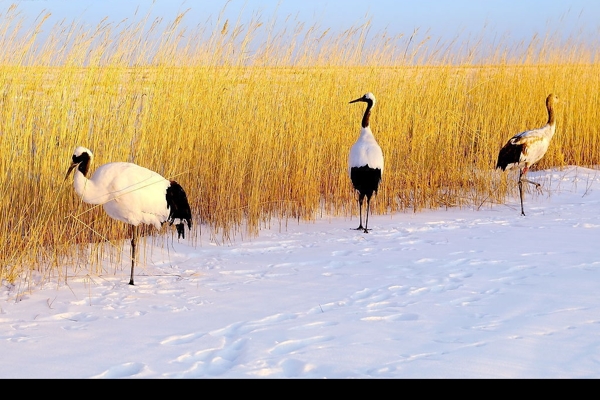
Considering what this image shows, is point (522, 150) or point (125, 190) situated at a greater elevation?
point (522, 150)

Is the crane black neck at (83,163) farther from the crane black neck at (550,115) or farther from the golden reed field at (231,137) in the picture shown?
the crane black neck at (550,115)

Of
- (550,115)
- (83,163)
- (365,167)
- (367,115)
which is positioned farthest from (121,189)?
(550,115)

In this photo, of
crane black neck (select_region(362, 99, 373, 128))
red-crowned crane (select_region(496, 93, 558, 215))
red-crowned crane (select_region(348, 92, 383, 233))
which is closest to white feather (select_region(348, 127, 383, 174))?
red-crowned crane (select_region(348, 92, 383, 233))

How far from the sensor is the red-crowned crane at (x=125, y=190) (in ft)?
14.9

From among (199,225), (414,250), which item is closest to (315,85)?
(199,225)

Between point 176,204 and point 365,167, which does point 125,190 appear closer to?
point 176,204

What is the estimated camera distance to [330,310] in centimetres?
378

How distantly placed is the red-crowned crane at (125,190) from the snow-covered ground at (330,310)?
0.45m

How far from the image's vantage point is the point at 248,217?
6.16 m

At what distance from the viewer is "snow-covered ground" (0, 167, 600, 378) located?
2.92 metres

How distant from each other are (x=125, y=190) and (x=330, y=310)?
1.60m

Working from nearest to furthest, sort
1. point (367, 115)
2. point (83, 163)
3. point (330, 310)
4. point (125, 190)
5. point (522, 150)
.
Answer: point (330, 310), point (125, 190), point (83, 163), point (367, 115), point (522, 150)

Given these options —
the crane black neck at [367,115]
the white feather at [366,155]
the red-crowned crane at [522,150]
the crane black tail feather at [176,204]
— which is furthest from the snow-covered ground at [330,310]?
the red-crowned crane at [522,150]

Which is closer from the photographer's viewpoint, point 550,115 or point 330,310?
point 330,310
